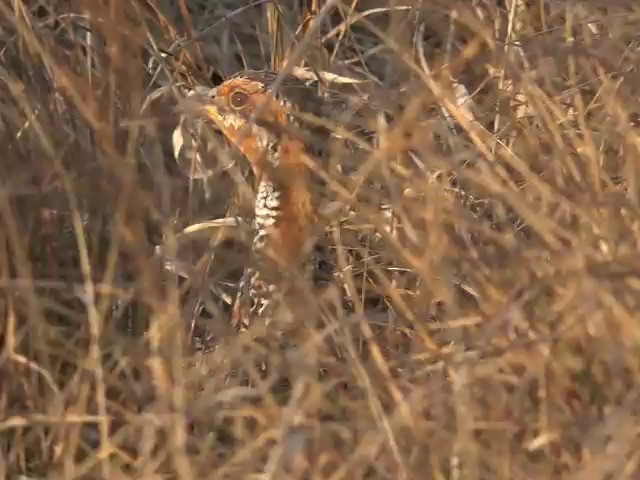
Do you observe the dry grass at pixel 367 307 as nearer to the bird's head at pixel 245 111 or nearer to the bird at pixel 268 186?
the bird at pixel 268 186

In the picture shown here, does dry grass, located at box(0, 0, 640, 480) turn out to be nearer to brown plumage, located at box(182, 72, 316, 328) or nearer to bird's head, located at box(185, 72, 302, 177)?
brown plumage, located at box(182, 72, 316, 328)

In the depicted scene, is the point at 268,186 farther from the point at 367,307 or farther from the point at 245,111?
the point at 367,307

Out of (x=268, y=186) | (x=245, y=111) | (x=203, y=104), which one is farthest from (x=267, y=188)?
(x=203, y=104)

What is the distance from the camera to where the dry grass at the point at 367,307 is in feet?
3.34

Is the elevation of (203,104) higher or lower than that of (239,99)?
higher

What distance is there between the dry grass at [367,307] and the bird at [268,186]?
1.6 inches

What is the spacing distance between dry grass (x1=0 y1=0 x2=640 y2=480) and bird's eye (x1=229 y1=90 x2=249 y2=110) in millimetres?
277

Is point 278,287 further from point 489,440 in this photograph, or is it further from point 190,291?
point 489,440

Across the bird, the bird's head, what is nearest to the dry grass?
the bird

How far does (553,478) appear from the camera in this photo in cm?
102

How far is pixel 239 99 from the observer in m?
1.68

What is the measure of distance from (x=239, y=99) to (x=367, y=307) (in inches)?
17.7

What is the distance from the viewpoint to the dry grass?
102 cm

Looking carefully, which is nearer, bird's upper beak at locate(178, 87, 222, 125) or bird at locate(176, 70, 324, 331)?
bird at locate(176, 70, 324, 331)
